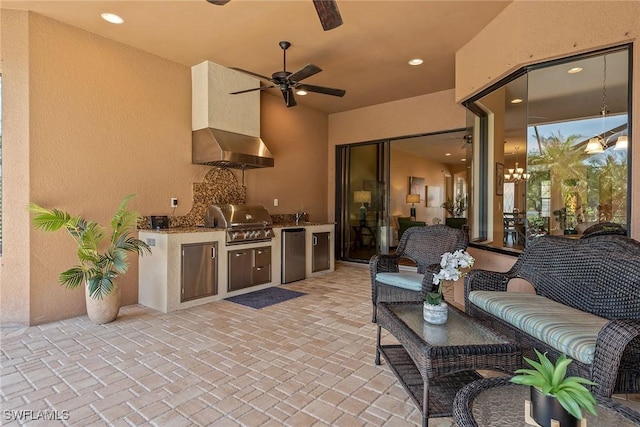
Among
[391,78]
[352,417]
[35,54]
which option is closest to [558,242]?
[352,417]

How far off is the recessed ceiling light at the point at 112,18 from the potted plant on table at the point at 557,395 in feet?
14.2

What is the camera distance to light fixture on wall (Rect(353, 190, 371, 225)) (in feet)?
22.7

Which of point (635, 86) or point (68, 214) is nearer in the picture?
point (635, 86)

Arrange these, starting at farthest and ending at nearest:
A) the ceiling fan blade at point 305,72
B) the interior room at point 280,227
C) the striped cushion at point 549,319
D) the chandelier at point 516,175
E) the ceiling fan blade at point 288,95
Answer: the ceiling fan blade at point 288,95 → the chandelier at point 516,175 → the ceiling fan blade at point 305,72 → the interior room at point 280,227 → the striped cushion at point 549,319

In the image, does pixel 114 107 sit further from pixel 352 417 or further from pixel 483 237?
pixel 483 237

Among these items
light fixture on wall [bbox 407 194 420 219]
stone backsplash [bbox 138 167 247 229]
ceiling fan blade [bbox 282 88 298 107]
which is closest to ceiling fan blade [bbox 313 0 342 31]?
ceiling fan blade [bbox 282 88 298 107]

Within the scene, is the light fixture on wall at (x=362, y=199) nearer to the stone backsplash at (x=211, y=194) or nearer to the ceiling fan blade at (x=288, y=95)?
the stone backsplash at (x=211, y=194)

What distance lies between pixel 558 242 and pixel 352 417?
2.10 metres

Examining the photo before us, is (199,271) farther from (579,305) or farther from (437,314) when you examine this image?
(579,305)

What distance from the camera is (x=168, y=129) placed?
14.6 feet

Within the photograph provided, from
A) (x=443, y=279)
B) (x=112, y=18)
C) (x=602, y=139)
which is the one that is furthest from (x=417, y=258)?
(x=112, y=18)

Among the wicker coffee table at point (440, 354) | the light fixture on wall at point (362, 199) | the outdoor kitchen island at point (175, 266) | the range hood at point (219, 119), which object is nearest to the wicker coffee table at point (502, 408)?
the wicker coffee table at point (440, 354)

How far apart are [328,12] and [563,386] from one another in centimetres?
222

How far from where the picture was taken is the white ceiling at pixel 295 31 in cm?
322
